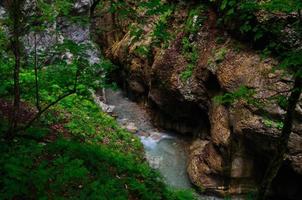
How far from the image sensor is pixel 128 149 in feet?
39.2

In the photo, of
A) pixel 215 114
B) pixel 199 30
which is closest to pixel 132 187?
pixel 215 114

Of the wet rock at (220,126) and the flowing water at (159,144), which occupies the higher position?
the wet rock at (220,126)

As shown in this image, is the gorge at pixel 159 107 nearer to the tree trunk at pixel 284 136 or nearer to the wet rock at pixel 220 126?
the wet rock at pixel 220 126

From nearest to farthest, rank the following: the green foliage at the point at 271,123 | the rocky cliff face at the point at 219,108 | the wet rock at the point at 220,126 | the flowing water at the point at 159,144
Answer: the green foliage at the point at 271,123
the rocky cliff face at the point at 219,108
the wet rock at the point at 220,126
the flowing water at the point at 159,144

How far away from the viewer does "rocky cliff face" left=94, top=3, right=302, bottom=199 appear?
32.6ft

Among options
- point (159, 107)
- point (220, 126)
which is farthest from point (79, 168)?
point (159, 107)

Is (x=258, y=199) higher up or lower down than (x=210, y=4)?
lower down

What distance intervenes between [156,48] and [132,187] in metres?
9.31

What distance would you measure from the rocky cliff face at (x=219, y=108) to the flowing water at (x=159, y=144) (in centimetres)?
40

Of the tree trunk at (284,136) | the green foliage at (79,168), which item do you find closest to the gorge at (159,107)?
the green foliage at (79,168)

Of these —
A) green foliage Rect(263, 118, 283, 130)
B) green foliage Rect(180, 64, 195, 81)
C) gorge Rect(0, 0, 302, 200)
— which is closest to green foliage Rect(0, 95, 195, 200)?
gorge Rect(0, 0, 302, 200)

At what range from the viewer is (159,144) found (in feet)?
44.6

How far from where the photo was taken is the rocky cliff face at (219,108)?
995 centimetres

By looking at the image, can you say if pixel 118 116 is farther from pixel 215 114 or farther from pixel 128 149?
pixel 215 114
